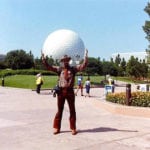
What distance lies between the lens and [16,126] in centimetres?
1090

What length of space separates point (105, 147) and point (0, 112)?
23.3 ft

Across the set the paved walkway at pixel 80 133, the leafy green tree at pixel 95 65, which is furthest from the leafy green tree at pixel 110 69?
the paved walkway at pixel 80 133

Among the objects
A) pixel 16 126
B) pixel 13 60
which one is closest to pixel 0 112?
pixel 16 126

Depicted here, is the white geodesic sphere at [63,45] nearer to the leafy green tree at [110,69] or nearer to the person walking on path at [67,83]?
the leafy green tree at [110,69]

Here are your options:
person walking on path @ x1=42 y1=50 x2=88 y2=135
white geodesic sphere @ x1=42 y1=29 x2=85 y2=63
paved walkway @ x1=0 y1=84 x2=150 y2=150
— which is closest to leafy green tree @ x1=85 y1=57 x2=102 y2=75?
white geodesic sphere @ x1=42 y1=29 x2=85 y2=63

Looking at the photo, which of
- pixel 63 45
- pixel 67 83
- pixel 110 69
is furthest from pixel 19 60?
pixel 67 83

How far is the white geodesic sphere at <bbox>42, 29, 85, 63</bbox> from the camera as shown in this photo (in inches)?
4350

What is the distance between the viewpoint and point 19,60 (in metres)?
95.7

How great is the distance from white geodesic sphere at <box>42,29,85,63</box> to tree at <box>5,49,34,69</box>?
13.0m

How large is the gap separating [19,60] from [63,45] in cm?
1933

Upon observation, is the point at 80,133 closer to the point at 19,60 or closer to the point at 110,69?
the point at 110,69

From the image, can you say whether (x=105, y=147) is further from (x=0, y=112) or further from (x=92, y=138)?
(x=0, y=112)

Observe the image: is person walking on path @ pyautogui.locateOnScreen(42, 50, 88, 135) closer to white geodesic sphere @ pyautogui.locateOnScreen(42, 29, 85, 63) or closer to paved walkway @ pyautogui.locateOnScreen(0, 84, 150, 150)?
paved walkway @ pyautogui.locateOnScreen(0, 84, 150, 150)

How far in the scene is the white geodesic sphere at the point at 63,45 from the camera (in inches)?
4350
